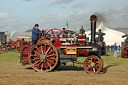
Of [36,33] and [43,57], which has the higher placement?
[36,33]

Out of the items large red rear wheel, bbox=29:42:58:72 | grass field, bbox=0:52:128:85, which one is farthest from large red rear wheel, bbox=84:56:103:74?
large red rear wheel, bbox=29:42:58:72

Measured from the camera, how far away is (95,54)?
10.9 m

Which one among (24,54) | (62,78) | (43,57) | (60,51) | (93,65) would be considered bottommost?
(62,78)

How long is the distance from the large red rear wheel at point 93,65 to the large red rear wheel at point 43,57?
135cm

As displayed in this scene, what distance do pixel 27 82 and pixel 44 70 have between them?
117 inches

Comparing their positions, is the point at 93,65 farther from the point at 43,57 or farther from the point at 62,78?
the point at 43,57

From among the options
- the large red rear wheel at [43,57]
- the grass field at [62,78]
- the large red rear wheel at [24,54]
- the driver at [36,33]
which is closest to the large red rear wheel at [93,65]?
the grass field at [62,78]

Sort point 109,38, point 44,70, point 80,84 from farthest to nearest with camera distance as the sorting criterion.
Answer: point 109,38 → point 44,70 → point 80,84

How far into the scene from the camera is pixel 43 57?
10867 mm

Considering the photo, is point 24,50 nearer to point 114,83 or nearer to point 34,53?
point 34,53

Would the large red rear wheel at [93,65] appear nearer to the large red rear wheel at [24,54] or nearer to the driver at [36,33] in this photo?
the driver at [36,33]

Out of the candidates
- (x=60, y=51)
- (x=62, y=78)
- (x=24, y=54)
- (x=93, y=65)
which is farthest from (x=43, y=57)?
(x=62, y=78)

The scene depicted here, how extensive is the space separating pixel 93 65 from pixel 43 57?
223cm

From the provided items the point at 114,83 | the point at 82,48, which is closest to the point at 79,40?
the point at 82,48
